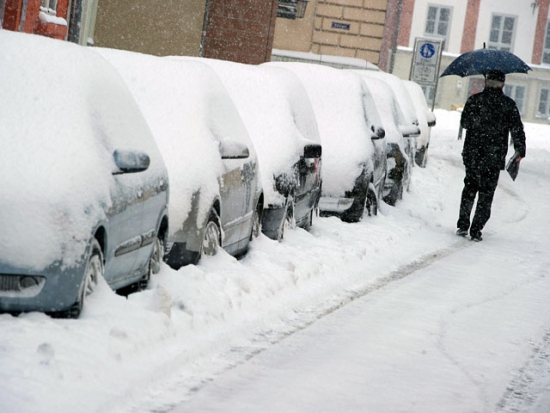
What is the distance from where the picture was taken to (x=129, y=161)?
262 inches

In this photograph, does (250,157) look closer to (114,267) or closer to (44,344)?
(114,267)

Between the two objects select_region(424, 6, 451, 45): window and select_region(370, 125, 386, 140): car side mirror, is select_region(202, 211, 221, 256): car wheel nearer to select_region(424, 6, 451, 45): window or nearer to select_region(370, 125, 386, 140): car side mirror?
select_region(370, 125, 386, 140): car side mirror

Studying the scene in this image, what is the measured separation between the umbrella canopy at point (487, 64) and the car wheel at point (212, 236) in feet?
21.8

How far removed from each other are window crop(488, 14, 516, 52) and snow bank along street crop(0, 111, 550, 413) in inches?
2296

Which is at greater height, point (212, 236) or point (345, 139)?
point (345, 139)

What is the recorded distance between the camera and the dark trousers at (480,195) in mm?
14047

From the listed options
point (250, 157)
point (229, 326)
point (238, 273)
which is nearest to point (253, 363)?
point (229, 326)

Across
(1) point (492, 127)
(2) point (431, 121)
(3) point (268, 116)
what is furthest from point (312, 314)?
(2) point (431, 121)

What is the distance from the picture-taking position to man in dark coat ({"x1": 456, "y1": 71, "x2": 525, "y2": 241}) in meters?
14.1

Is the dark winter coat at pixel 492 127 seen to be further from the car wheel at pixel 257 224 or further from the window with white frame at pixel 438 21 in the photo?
the window with white frame at pixel 438 21

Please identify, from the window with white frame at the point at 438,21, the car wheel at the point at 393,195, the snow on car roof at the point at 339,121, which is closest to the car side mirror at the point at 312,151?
the snow on car roof at the point at 339,121

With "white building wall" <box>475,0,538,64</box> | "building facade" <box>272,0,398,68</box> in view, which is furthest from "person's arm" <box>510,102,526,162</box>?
"white building wall" <box>475,0,538,64</box>

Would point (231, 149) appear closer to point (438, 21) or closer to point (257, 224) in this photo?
point (257, 224)

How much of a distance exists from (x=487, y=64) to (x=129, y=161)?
921 cm
